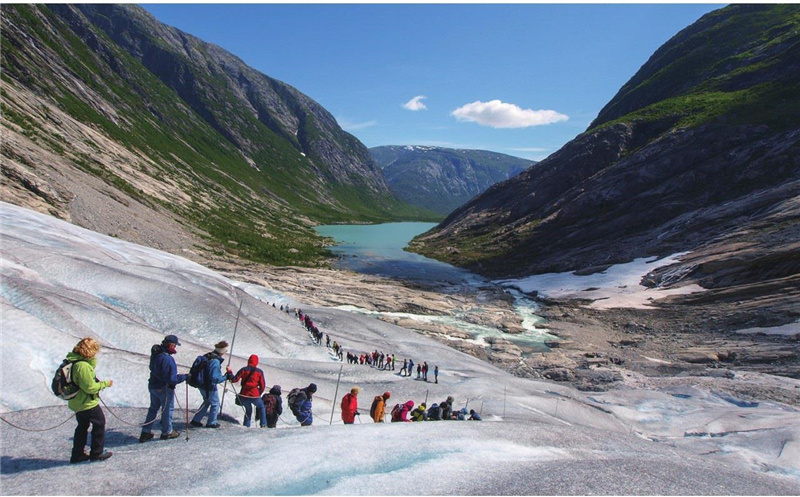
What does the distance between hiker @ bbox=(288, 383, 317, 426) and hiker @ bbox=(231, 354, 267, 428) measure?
3.76ft

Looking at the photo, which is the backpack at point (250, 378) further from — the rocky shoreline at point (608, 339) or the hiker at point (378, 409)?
the rocky shoreline at point (608, 339)

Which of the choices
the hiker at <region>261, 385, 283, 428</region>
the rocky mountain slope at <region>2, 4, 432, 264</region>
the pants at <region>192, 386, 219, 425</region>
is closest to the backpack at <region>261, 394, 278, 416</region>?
the hiker at <region>261, 385, 283, 428</region>

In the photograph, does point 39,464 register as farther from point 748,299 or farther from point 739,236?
point 739,236

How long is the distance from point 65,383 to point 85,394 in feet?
1.34

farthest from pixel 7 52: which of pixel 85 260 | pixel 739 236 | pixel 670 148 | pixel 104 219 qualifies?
pixel 670 148

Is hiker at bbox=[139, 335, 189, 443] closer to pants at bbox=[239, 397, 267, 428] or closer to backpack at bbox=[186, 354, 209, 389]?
backpack at bbox=[186, 354, 209, 389]

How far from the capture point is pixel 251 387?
36.5 ft

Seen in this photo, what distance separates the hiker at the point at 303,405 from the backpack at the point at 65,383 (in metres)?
6.41

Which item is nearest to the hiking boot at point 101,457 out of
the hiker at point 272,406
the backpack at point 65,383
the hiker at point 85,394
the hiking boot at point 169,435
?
the hiker at point 85,394

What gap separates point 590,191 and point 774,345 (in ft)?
230

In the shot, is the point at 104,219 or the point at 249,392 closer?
the point at 249,392

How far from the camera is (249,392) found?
11.2m

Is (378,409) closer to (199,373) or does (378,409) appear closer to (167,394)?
(199,373)

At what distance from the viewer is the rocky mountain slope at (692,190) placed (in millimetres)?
52125
